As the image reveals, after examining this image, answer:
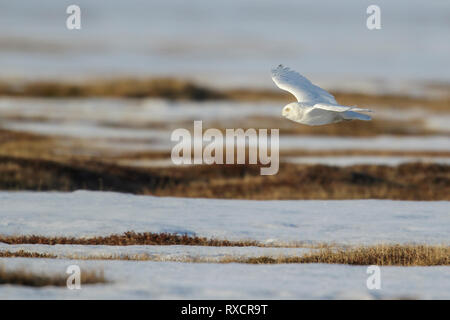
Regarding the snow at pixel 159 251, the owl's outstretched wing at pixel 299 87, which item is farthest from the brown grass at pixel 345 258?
the owl's outstretched wing at pixel 299 87

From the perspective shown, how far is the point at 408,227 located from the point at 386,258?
12.6 ft

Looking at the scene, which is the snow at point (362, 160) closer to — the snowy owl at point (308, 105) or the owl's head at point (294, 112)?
the snowy owl at point (308, 105)

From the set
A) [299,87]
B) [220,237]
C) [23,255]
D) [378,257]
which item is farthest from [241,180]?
[23,255]

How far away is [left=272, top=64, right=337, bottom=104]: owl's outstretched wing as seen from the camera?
1892 cm

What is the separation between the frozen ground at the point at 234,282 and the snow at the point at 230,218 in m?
3.47

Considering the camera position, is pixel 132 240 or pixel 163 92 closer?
pixel 132 240

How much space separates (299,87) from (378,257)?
19.6ft

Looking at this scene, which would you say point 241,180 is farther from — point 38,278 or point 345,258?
point 38,278

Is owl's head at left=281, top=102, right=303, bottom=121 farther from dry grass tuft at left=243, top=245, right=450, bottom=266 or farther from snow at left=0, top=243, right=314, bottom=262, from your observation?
dry grass tuft at left=243, top=245, right=450, bottom=266

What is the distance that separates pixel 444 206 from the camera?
21188 mm

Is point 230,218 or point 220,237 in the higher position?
point 230,218

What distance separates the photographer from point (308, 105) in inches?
700

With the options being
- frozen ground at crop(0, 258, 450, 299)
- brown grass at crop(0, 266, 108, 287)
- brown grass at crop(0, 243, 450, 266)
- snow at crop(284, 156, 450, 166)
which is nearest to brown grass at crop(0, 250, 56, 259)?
brown grass at crop(0, 243, 450, 266)

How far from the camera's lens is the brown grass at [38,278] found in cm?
1218
